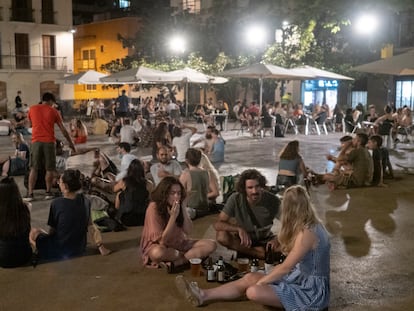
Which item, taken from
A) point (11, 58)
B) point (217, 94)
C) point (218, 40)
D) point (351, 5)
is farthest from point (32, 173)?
point (11, 58)

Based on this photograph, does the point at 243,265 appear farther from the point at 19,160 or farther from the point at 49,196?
Result: the point at 19,160

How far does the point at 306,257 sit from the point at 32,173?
572 centimetres

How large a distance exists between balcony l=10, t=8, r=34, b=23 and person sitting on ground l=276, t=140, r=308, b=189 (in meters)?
33.4

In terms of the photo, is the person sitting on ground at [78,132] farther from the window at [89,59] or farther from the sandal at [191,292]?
the window at [89,59]

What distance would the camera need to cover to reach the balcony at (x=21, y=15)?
37031 millimetres

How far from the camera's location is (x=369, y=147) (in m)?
10.4

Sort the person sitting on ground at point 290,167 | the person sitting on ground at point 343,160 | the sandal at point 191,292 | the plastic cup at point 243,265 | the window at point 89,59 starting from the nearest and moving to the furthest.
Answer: the sandal at point 191,292, the plastic cup at point 243,265, the person sitting on ground at point 290,167, the person sitting on ground at point 343,160, the window at point 89,59

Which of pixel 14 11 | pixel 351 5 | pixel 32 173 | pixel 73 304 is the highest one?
pixel 14 11

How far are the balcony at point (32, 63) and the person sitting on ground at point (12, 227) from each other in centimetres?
3280

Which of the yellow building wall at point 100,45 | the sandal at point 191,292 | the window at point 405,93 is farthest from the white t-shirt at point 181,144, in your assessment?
the yellow building wall at point 100,45

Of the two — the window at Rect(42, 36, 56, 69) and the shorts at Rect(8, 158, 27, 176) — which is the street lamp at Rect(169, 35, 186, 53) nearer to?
the window at Rect(42, 36, 56, 69)

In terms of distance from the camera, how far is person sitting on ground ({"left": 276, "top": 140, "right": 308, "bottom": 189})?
26.8ft

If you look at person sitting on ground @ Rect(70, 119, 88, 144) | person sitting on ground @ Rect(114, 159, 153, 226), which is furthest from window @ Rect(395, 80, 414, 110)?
person sitting on ground @ Rect(114, 159, 153, 226)

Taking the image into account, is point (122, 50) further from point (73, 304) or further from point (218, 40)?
point (73, 304)
